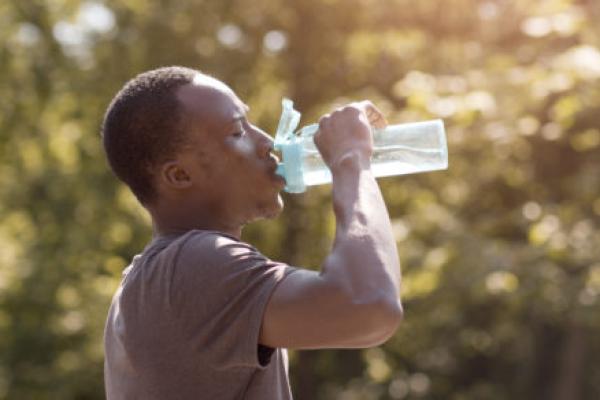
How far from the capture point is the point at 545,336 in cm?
1519

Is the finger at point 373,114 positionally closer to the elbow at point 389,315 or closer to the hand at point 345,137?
the hand at point 345,137

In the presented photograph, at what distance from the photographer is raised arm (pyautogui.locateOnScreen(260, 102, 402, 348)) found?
2006mm

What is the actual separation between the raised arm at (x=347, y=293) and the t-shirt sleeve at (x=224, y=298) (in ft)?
0.11

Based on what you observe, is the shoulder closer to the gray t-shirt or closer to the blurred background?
the gray t-shirt

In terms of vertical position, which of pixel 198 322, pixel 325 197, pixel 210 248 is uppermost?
pixel 210 248

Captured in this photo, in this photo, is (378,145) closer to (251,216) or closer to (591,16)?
(251,216)

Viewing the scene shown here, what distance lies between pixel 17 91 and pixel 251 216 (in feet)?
42.7

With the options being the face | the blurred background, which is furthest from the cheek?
the blurred background

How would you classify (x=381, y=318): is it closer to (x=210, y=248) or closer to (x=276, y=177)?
(x=210, y=248)

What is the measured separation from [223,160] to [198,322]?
41 cm

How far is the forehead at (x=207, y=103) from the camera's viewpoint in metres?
2.39

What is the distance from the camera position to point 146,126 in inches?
94.4

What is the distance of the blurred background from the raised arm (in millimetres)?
5672

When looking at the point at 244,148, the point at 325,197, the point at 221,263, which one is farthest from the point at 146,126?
the point at 325,197
